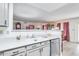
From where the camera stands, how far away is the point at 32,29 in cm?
207

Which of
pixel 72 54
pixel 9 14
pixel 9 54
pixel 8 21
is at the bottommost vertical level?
pixel 72 54

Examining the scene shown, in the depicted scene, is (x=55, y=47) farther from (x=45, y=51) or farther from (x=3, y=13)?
(x=3, y=13)

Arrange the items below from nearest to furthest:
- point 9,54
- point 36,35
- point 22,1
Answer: point 9,54
point 22,1
point 36,35

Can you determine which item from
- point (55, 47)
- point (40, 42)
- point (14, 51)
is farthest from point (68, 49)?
point (14, 51)

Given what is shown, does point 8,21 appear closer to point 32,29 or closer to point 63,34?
point 32,29

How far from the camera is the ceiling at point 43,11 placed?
2006 millimetres

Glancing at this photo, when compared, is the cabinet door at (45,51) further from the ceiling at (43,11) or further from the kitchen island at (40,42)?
the ceiling at (43,11)

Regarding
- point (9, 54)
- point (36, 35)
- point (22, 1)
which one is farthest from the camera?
point (36, 35)

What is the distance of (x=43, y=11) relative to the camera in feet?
6.82

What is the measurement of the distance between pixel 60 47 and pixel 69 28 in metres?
0.41

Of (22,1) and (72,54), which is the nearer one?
(22,1)

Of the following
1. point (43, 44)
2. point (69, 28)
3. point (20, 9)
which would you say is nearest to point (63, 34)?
point (69, 28)

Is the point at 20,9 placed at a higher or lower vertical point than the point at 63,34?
higher

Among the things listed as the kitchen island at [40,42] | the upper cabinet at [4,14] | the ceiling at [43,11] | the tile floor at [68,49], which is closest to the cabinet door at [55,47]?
the kitchen island at [40,42]
